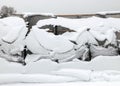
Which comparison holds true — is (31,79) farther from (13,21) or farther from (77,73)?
(13,21)

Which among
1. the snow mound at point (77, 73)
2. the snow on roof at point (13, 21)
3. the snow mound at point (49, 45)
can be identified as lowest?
the snow mound at point (77, 73)

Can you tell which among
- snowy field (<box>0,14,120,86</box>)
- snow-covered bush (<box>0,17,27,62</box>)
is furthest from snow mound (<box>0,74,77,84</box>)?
snow-covered bush (<box>0,17,27,62</box>)

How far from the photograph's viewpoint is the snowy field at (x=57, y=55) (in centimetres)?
213

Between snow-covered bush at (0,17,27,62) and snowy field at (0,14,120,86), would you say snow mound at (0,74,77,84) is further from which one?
snow-covered bush at (0,17,27,62)

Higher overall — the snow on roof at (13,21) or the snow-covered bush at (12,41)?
the snow on roof at (13,21)

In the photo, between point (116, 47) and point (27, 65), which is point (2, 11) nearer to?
point (27, 65)

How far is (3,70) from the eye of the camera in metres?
2.19

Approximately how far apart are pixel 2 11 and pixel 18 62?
772mm

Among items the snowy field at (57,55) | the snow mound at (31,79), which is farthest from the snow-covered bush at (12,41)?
the snow mound at (31,79)

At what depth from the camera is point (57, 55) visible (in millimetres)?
2250

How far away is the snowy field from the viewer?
2127 millimetres

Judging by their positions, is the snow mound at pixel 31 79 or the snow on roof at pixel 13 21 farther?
the snow on roof at pixel 13 21

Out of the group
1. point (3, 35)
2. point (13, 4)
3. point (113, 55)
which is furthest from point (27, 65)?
point (13, 4)

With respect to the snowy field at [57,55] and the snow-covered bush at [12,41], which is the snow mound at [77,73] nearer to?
the snowy field at [57,55]
